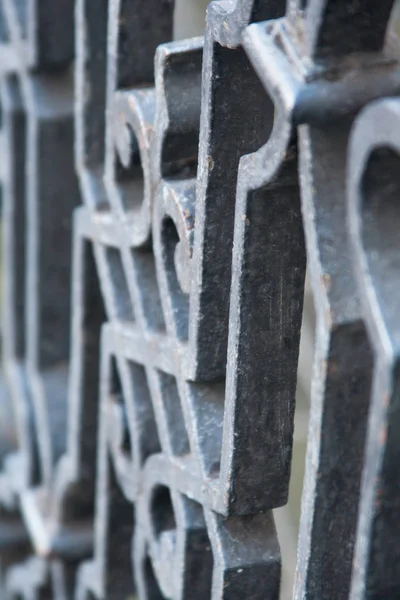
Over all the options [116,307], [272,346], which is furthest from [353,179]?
[116,307]

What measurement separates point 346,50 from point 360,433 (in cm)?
21

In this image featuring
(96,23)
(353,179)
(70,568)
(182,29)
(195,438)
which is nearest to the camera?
(353,179)

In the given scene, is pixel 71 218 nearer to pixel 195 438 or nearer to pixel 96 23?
pixel 96 23

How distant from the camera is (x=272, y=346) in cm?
66

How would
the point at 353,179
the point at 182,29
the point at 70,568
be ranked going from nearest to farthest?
1. the point at 353,179
2. the point at 70,568
3. the point at 182,29

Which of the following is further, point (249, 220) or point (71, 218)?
point (71, 218)

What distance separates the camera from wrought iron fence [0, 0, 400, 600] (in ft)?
1.76

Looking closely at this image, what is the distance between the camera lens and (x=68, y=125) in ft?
3.58

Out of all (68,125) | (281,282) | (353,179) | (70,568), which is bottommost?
(70,568)

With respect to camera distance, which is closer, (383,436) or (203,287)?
(383,436)

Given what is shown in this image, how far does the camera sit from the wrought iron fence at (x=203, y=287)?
0.54 metres

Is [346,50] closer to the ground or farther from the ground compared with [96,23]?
farther from the ground

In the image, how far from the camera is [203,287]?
2.29ft

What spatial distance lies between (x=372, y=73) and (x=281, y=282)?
0.50 ft
